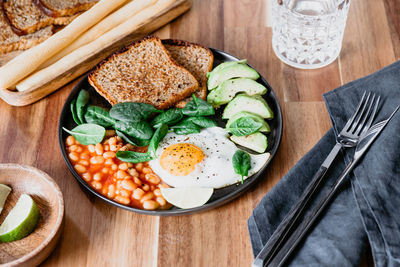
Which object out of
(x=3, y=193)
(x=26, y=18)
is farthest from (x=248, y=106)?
(x=26, y=18)

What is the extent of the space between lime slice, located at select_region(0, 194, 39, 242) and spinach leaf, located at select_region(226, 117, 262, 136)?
3.34 ft

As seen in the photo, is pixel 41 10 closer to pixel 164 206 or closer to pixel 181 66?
pixel 181 66

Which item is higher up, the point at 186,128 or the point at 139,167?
the point at 186,128

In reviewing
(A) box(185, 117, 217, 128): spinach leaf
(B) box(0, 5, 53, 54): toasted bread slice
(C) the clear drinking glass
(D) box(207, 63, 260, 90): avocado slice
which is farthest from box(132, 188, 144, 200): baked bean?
(B) box(0, 5, 53, 54): toasted bread slice

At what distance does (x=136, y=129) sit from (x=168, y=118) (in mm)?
188

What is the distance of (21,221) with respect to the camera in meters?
2.08

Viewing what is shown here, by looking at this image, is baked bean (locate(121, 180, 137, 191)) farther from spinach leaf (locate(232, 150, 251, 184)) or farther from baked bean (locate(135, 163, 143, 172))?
spinach leaf (locate(232, 150, 251, 184))

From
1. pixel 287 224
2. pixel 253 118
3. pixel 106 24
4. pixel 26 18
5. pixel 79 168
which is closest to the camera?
pixel 287 224

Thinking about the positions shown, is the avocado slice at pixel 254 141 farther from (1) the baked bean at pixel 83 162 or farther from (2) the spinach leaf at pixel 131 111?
(1) the baked bean at pixel 83 162

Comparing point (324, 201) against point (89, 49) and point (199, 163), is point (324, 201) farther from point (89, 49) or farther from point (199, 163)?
point (89, 49)

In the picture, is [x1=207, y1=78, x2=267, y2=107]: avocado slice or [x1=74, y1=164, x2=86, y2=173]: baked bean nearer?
[x1=74, y1=164, x2=86, y2=173]: baked bean

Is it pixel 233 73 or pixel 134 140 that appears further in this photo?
pixel 233 73

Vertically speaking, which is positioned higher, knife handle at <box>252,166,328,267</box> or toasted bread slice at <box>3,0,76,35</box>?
toasted bread slice at <box>3,0,76,35</box>

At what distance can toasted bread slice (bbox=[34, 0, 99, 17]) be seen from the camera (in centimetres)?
318
